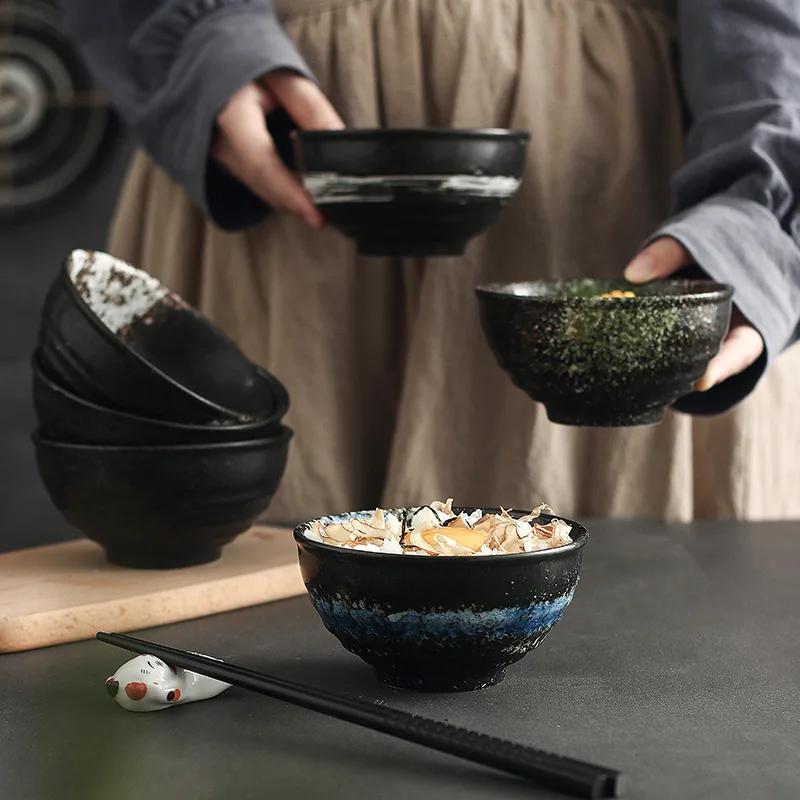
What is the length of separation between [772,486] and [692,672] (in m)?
0.72

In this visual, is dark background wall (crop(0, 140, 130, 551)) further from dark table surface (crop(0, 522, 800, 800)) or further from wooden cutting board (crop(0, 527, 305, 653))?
dark table surface (crop(0, 522, 800, 800))

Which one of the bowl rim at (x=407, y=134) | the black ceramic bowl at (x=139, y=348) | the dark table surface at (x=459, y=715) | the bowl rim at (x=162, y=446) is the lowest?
the dark table surface at (x=459, y=715)

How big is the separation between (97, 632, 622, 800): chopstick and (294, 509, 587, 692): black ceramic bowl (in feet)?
0.18

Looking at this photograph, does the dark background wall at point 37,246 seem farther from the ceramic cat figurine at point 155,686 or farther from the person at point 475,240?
the ceramic cat figurine at point 155,686

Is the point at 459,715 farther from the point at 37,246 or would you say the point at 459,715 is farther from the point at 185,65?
the point at 37,246

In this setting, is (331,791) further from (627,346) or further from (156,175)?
(156,175)

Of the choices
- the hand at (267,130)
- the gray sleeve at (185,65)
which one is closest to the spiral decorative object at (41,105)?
the gray sleeve at (185,65)

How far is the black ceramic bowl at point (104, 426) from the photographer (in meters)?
0.99

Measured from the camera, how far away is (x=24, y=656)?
34.0 inches

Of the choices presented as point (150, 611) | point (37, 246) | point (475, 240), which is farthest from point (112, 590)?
point (37, 246)

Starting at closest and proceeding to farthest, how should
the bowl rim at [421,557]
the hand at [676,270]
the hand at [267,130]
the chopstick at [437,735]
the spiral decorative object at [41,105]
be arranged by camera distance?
the chopstick at [437,735] → the bowl rim at [421,557] → the hand at [676,270] → the hand at [267,130] → the spiral decorative object at [41,105]

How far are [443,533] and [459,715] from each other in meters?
0.11

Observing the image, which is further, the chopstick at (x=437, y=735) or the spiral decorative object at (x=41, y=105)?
the spiral decorative object at (x=41, y=105)

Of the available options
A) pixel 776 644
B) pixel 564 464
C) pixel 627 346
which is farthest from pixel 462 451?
pixel 776 644
